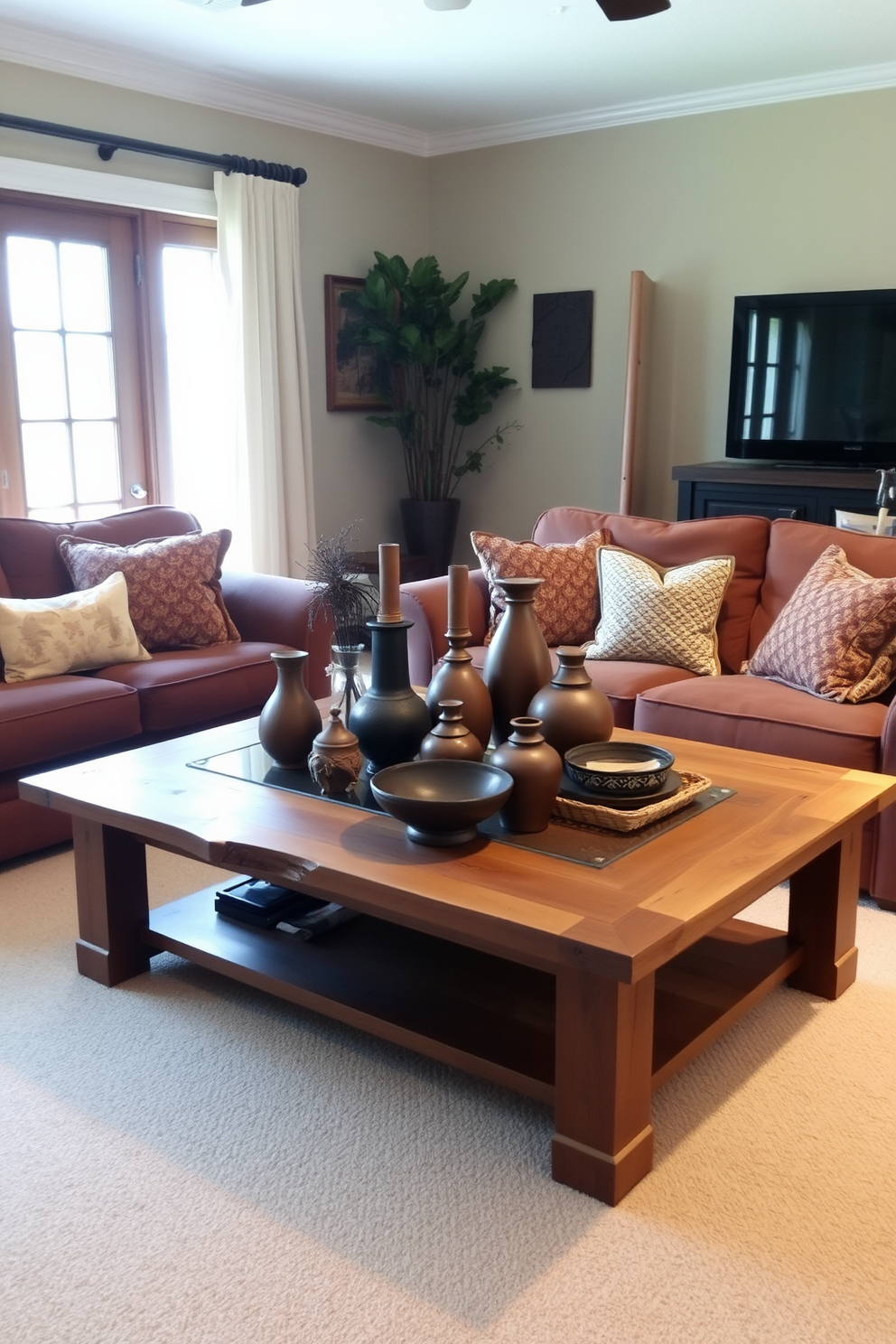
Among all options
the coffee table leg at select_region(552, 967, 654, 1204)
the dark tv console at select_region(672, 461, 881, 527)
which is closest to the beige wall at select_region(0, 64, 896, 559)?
the dark tv console at select_region(672, 461, 881, 527)

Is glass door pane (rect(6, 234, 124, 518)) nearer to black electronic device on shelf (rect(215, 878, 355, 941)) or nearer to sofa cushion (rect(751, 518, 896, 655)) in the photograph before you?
black electronic device on shelf (rect(215, 878, 355, 941))

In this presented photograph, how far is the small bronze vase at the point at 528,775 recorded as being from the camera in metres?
2.11

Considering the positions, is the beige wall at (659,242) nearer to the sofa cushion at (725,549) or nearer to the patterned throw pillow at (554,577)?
the sofa cushion at (725,549)

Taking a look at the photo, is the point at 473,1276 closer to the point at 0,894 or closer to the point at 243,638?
the point at 0,894

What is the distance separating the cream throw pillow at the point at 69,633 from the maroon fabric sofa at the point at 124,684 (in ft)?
0.16

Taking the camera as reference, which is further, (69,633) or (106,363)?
(106,363)

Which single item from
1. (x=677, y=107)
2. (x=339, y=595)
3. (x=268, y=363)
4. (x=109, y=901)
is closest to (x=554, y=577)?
(x=339, y=595)

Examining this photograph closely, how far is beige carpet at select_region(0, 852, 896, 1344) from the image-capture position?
1627 mm

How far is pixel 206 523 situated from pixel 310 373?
39.4 inches

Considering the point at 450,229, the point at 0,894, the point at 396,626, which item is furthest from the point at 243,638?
the point at 450,229

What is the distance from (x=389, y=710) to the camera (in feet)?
7.82

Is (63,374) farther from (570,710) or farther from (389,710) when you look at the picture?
(570,710)

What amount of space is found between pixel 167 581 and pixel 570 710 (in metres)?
2.04

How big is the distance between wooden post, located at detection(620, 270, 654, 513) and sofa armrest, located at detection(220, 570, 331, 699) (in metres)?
1.94
